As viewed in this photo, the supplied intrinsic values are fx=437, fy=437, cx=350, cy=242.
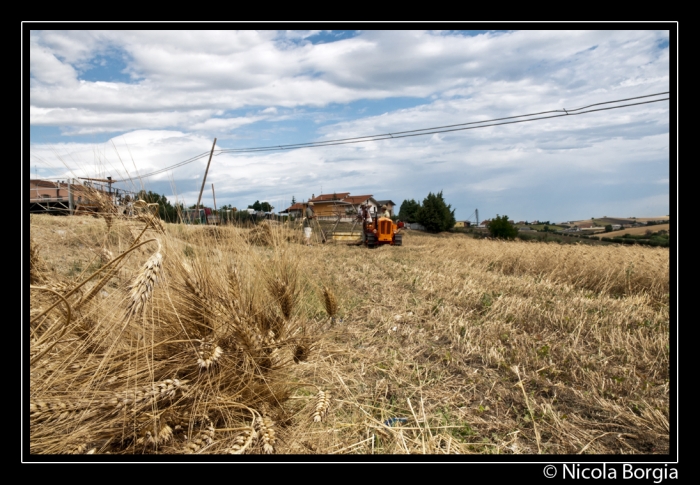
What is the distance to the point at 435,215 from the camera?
54.9 m

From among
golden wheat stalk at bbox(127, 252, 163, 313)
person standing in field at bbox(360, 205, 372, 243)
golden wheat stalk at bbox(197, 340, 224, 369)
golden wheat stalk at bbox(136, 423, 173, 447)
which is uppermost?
person standing in field at bbox(360, 205, 372, 243)

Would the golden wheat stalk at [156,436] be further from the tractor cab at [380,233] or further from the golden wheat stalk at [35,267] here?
the tractor cab at [380,233]

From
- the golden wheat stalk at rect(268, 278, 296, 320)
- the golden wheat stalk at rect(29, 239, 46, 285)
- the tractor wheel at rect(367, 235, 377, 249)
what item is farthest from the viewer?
the tractor wheel at rect(367, 235, 377, 249)

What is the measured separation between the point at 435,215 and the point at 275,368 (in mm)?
53274

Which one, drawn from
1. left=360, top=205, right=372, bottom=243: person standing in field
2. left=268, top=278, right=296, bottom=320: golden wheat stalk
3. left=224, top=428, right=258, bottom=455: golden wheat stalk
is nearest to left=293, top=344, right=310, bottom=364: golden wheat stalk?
left=268, top=278, right=296, bottom=320: golden wheat stalk

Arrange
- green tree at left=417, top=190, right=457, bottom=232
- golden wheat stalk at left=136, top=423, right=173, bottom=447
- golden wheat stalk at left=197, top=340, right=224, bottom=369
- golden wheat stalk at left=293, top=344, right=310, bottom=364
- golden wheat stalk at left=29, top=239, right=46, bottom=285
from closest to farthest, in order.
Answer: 1. golden wheat stalk at left=136, top=423, right=173, bottom=447
2. golden wheat stalk at left=197, top=340, right=224, bottom=369
3. golden wheat stalk at left=29, top=239, right=46, bottom=285
4. golden wheat stalk at left=293, top=344, right=310, bottom=364
5. green tree at left=417, top=190, right=457, bottom=232

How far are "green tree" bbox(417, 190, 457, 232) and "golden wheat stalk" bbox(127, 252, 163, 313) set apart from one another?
53.0 metres

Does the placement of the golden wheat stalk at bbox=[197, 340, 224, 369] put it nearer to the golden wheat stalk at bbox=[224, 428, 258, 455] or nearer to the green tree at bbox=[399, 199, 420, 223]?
the golden wheat stalk at bbox=[224, 428, 258, 455]

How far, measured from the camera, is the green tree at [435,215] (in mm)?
54500

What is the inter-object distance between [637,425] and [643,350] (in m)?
1.78

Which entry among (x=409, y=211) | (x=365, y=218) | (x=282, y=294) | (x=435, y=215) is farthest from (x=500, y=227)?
(x=282, y=294)

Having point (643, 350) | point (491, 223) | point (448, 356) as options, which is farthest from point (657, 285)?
point (491, 223)

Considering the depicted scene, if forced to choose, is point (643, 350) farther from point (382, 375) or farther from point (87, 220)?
point (87, 220)

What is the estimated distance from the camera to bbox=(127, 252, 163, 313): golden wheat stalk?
7.24 ft
